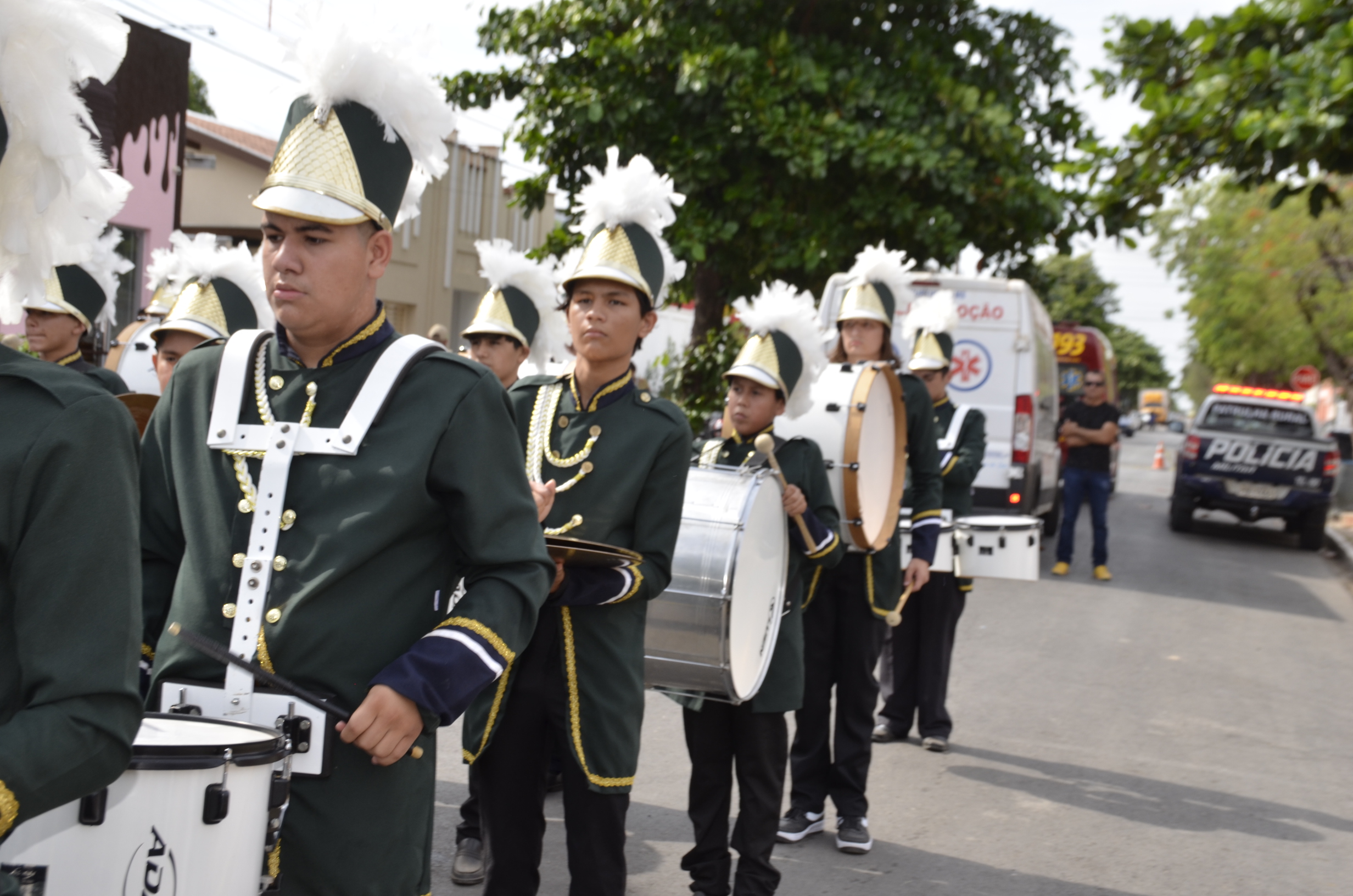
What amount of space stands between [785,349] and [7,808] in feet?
12.7

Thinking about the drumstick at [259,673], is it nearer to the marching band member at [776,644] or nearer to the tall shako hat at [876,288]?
the marching band member at [776,644]

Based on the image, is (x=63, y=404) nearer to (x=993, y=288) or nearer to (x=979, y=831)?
(x=979, y=831)

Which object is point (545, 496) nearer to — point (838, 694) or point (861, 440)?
point (861, 440)

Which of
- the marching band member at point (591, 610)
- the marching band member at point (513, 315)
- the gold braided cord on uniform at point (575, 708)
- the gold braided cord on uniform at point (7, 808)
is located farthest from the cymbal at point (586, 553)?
the marching band member at point (513, 315)

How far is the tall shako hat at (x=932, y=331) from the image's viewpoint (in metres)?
7.80

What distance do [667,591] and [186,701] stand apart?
219 centimetres

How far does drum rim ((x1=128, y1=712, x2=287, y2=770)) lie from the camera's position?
177 cm

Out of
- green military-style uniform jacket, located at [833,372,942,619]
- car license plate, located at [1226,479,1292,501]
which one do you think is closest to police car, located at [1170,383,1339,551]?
car license plate, located at [1226,479,1292,501]

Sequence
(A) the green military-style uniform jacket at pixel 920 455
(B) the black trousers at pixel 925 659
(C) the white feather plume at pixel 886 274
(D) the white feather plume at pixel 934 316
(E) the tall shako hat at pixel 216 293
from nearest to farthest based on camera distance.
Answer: (E) the tall shako hat at pixel 216 293 < (A) the green military-style uniform jacket at pixel 920 455 < (C) the white feather plume at pixel 886 274 < (B) the black trousers at pixel 925 659 < (D) the white feather plume at pixel 934 316

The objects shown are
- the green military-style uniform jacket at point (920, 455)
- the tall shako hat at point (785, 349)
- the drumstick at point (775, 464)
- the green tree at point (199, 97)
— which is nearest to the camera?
the drumstick at point (775, 464)

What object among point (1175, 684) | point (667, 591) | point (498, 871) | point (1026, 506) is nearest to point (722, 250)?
point (1026, 506)

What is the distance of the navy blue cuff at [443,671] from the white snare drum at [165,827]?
0.76ft

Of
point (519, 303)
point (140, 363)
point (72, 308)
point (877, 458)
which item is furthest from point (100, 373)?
point (877, 458)

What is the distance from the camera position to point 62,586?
1484mm
